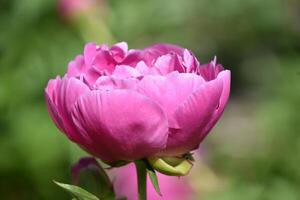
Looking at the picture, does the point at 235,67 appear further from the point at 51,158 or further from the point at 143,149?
the point at 143,149

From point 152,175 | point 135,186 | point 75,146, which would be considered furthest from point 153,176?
point 75,146

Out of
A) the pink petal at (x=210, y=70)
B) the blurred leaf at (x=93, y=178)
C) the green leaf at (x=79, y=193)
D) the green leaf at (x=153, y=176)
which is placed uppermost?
the pink petal at (x=210, y=70)

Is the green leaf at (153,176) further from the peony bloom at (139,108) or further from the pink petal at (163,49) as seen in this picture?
the pink petal at (163,49)

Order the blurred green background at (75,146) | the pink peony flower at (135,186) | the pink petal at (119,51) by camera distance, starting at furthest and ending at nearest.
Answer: the blurred green background at (75,146)
the pink peony flower at (135,186)
the pink petal at (119,51)

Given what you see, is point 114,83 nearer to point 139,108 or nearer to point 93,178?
point 139,108

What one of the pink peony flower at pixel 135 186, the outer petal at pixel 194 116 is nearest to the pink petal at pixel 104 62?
the outer petal at pixel 194 116

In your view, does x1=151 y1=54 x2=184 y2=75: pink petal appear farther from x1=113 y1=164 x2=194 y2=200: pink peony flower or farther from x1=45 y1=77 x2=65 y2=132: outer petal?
x1=113 y1=164 x2=194 y2=200: pink peony flower

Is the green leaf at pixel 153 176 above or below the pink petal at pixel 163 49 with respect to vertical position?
below

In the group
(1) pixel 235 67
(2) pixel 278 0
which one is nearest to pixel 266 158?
(2) pixel 278 0
